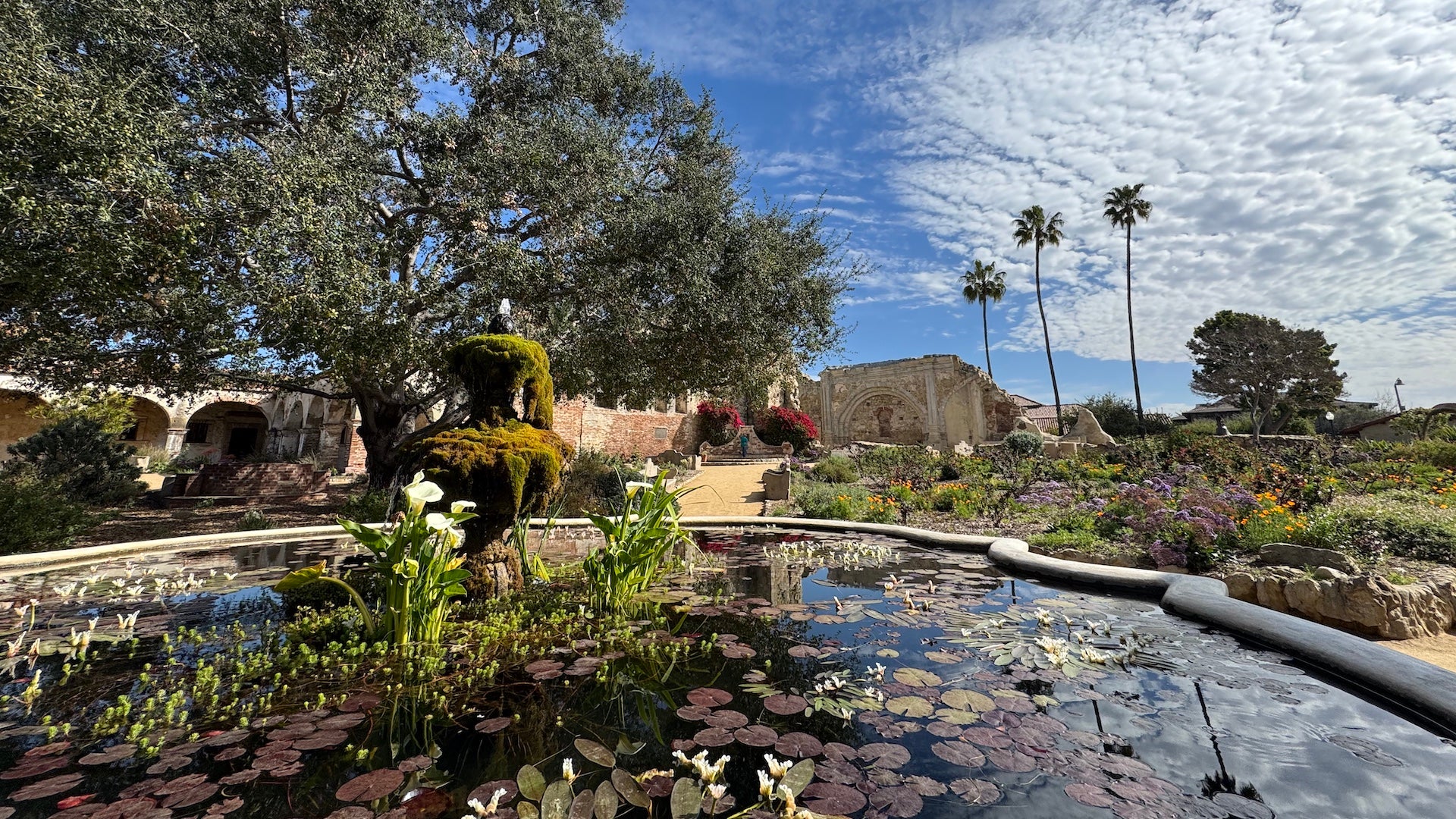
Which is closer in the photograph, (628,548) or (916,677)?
(916,677)

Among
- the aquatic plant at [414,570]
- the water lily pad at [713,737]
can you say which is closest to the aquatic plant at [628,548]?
the aquatic plant at [414,570]

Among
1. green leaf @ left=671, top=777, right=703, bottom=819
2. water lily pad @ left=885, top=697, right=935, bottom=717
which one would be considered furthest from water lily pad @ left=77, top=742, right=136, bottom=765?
water lily pad @ left=885, top=697, right=935, bottom=717

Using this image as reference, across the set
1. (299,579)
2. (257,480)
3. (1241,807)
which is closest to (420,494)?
A: (299,579)

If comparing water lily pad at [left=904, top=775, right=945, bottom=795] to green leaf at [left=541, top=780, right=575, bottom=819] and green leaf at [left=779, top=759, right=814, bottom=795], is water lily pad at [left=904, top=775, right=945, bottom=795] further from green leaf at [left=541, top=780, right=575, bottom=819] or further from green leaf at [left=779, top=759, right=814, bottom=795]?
green leaf at [left=541, top=780, right=575, bottom=819]

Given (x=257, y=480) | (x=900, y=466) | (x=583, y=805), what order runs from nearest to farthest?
(x=583, y=805), (x=257, y=480), (x=900, y=466)

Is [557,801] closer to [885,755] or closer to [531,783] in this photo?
[531,783]

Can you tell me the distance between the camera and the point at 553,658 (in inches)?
100.0

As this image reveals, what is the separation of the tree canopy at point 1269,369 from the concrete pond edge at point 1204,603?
32.5 meters

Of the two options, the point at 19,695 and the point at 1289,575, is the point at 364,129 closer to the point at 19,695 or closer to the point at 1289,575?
the point at 19,695

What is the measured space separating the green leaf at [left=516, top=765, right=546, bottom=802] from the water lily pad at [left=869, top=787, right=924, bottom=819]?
0.87 metres

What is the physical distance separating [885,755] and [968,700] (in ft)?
1.85

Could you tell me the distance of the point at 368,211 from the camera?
831cm

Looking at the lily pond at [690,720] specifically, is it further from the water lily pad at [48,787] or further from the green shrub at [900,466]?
the green shrub at [900,466]

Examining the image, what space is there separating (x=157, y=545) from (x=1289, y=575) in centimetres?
935
